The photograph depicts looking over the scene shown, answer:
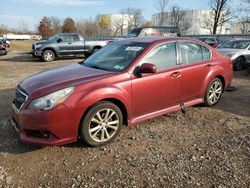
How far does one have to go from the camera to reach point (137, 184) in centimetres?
308

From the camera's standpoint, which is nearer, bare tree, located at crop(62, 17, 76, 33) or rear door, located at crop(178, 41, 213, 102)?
rear door, located at crop(178, 41, 213, 102)

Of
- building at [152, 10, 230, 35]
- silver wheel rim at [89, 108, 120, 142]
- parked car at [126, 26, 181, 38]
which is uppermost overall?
building at [152, 10, 230, 35]

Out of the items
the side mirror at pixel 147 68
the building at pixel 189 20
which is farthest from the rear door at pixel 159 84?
the building at pixel 189 20

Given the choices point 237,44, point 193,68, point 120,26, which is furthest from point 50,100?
point 120,26

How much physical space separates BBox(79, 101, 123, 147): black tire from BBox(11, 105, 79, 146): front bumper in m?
0.16

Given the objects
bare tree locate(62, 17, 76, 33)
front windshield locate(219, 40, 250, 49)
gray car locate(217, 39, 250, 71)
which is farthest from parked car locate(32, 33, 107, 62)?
bare tree locate(62, 17, 76, 33)

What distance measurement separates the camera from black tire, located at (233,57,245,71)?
11.1 metres

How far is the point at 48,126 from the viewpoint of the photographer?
11.6 feet

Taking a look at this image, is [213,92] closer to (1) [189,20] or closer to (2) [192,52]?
(2) [192,52]

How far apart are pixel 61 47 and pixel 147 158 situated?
1446cm

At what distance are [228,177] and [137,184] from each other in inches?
43.4

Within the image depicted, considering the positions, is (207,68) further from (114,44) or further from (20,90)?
(20,90)

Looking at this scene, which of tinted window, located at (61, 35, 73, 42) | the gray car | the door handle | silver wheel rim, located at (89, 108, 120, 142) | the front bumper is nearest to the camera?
the front bumper

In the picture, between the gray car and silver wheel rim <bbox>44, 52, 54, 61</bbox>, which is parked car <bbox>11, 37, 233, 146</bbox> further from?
silver wheel rim <bbox>44, 52, 54, 61</bbox>
